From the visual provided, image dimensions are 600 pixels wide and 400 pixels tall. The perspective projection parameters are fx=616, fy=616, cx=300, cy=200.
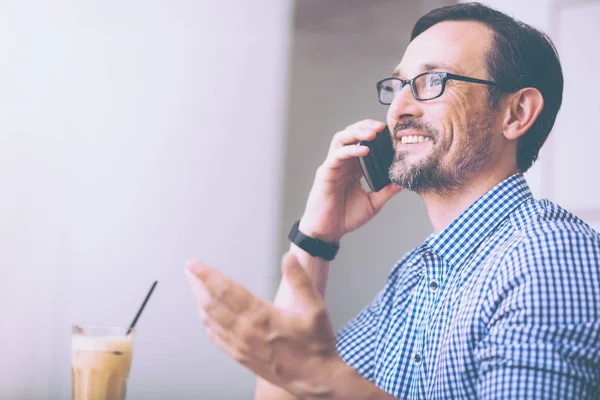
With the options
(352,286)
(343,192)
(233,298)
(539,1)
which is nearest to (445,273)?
(343,192)

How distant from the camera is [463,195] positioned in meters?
1.44

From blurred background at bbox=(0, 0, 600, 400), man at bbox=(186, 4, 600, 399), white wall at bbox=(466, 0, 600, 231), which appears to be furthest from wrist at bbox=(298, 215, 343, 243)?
white wall at bbox=(466, 0, 600, 231)

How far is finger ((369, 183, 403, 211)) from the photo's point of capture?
1.69 meters

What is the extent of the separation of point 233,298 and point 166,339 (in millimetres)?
1082

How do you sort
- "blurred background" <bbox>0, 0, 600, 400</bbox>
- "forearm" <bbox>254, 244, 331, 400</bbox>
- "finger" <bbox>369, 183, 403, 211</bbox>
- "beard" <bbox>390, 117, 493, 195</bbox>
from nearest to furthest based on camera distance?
1. "beard" <bbox>390, 117, 493, 195</bbox>
2. "forearm" <bbox>254, 244, 331, 400</bbox>
3. "finger" <bbox>369, 183, 403, 211</bbox>
4. "blurred background" <bbox>0, 0, 600, 400</bbox>

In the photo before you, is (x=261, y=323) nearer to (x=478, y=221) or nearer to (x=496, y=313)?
(x=496, y=313)

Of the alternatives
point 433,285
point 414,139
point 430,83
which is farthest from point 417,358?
point 430,83

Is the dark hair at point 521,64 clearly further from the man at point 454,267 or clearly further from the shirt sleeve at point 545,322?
the shirt sleeve at point 545,322

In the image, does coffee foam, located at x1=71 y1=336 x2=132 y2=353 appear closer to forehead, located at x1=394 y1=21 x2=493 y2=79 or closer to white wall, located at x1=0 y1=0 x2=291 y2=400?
white wall, located at x1=0 y1=0 x2=291 y2=400

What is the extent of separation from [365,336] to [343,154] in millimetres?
459

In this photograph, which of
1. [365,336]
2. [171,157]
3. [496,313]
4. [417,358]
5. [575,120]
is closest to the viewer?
[496,313]

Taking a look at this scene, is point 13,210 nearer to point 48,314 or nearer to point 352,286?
point 48,314

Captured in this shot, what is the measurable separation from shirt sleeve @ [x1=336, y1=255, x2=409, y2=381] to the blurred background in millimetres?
438

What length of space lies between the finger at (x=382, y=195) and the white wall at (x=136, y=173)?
1.34 ft
